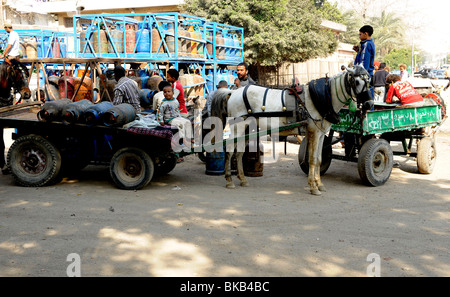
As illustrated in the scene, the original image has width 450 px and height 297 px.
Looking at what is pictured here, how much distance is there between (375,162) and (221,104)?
303cm

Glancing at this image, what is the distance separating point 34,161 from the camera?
7762 mm

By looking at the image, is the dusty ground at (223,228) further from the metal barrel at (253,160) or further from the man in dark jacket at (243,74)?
the man in dark jacket at (243,74)

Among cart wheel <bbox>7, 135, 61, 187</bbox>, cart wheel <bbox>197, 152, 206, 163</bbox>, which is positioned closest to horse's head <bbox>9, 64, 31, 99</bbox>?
cart wheel <bbox>7, 135, 61, 187</bbox>

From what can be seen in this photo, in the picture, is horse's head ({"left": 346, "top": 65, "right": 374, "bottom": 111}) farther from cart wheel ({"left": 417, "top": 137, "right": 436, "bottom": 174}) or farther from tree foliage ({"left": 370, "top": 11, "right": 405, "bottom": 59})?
tree foliage ({"left": 370, "top": 11, "right": 405, "bottom": 59})

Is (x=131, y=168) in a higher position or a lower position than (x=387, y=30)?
lower

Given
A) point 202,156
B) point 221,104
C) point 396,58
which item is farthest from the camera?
point 396,58

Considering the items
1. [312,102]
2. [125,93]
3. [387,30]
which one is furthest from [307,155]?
[387,30]

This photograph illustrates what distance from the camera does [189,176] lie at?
900 centimetres

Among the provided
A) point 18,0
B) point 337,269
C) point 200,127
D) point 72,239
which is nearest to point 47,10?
point 18,0

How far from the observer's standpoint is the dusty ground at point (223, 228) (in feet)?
15.2

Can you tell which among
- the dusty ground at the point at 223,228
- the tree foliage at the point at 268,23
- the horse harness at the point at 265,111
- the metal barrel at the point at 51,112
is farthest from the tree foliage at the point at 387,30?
the metal barrel at the point at 51,112

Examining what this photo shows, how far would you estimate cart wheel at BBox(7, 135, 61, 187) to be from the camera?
7625 millimetres

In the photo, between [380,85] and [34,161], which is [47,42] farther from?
[380,85]

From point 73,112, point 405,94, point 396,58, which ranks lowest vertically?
point 73,112
